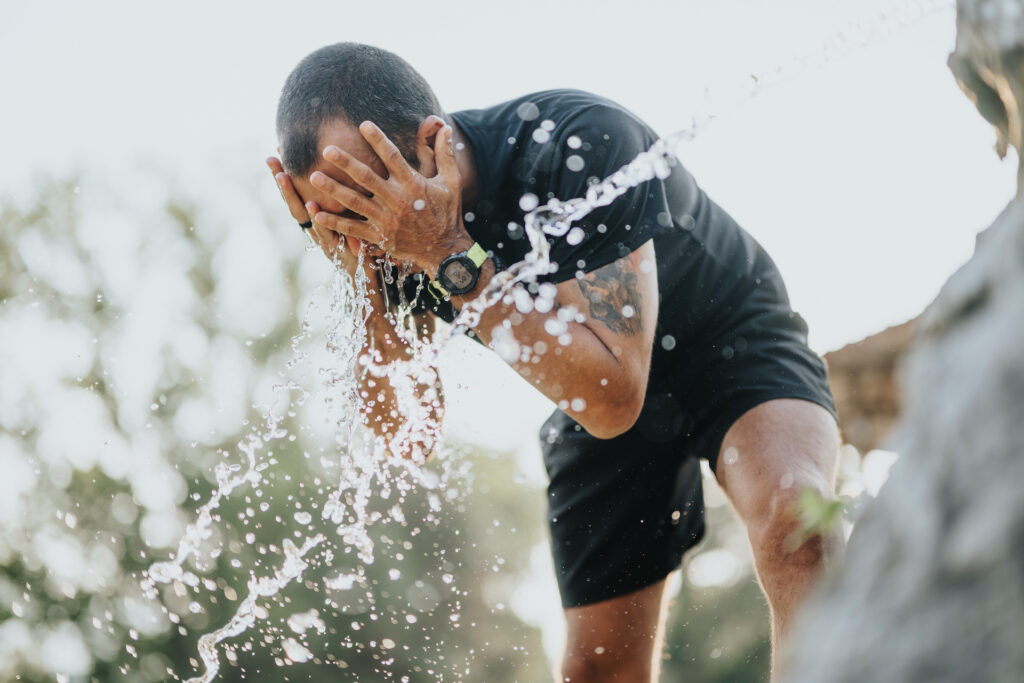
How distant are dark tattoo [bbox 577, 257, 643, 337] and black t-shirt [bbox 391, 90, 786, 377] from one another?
0.10 ft

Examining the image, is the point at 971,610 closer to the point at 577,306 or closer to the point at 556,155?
the point at 577,306

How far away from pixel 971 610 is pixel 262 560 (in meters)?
15.7

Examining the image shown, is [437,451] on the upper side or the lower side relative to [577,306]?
lower

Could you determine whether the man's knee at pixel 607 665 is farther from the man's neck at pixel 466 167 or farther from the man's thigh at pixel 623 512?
the man's neck at pixel 466 167

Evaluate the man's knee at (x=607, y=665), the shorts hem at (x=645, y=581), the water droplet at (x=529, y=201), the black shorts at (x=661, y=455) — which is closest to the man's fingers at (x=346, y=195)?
the water droplet at (x=529, y=201)

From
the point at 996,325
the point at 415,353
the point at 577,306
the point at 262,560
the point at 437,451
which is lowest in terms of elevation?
the point at 262,560

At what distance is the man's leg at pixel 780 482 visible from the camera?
236 centimetres

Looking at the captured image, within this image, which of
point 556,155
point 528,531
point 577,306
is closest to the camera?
point 577,306

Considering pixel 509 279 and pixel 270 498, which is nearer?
pixel 509 279

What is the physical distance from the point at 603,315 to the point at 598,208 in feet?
0.97

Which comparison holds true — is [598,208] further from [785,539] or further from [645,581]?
[645,581]

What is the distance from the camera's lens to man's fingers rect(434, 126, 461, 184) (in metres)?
2.56

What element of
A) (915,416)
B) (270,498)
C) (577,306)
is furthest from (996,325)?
(270,498)

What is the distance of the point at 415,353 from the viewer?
3191 mm
